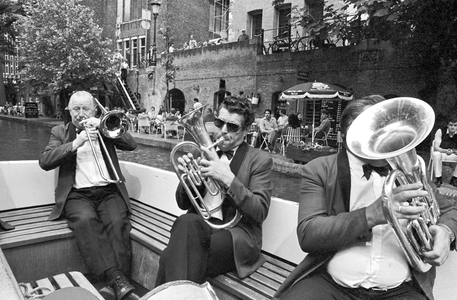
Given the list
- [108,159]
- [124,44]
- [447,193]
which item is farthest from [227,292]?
[124,44]

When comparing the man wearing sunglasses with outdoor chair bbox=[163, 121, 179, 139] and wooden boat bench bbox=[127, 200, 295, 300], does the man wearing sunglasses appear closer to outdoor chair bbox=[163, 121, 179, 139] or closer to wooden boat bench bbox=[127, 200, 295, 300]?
wooden boat bench bbox=[127, 200, 295, 300]

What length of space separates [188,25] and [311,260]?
28.8 metres

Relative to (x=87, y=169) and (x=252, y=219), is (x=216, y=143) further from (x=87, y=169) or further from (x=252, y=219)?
(x=87, y=169)

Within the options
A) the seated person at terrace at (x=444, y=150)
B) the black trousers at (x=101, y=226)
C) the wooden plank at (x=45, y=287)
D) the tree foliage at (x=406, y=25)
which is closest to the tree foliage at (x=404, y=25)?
the tree foliage at (x=406, y=25)

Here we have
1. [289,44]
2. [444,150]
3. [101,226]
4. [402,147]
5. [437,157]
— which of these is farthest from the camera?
[289,44]

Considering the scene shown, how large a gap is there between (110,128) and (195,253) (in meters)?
1.68

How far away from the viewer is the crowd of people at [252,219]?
181 centimetres

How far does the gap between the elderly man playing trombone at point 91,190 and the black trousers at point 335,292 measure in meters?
1.44

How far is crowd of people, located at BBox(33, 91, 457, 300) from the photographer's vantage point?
5.92 ft

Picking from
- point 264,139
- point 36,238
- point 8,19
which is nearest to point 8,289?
point 36,238

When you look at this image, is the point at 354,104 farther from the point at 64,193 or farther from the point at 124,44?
the point at 124,44

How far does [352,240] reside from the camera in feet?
5.81

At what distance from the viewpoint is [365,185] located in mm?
1950

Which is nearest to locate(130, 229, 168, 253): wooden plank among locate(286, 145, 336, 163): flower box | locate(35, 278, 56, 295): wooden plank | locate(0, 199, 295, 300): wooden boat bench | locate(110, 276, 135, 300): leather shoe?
locate(0, 199, 295, 300): wooden boat bench
